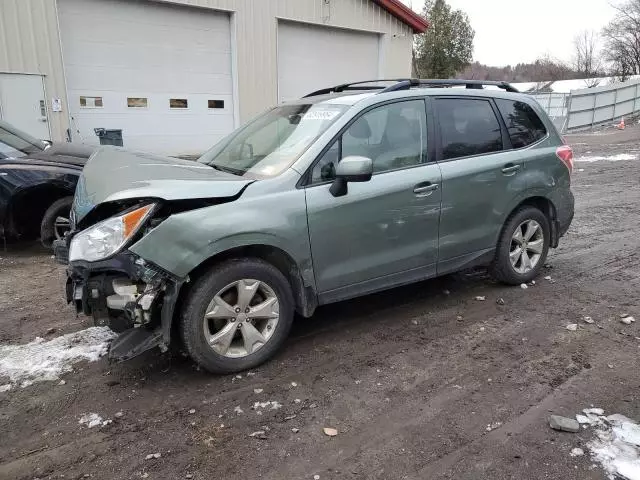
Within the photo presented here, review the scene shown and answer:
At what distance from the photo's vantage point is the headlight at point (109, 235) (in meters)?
3.07

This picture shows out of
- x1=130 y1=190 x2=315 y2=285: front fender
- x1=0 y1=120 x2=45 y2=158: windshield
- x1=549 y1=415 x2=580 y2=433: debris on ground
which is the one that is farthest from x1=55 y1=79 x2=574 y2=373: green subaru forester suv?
x1=0 y1=120 x2=45 y2=158: windshield

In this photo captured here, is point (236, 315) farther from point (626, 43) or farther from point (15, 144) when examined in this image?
point (626, 43)

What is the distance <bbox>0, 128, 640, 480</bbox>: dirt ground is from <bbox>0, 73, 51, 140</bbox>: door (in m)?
7.60

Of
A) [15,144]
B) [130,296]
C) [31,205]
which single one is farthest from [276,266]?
[15,144]

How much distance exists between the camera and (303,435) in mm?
2826

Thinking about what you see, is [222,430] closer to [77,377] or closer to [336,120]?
[77,377]

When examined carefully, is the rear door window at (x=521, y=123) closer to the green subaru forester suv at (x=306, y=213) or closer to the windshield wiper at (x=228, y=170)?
the green subaru forester suv at (x=306, y=213)

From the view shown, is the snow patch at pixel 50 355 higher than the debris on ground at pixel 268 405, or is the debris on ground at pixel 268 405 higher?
the snow patch at pixel 50 355

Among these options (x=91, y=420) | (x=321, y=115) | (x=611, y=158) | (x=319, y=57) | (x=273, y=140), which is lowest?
(x=91, y=420)

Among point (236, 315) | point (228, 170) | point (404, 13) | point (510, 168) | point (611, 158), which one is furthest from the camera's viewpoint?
point (404, 13)

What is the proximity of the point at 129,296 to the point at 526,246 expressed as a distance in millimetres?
3661

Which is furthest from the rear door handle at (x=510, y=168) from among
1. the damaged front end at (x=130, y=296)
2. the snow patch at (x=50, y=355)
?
the snow patch at (x=50, y=355)

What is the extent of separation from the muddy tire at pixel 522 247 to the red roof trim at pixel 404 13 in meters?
13.0

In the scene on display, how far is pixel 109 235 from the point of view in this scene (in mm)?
3107
